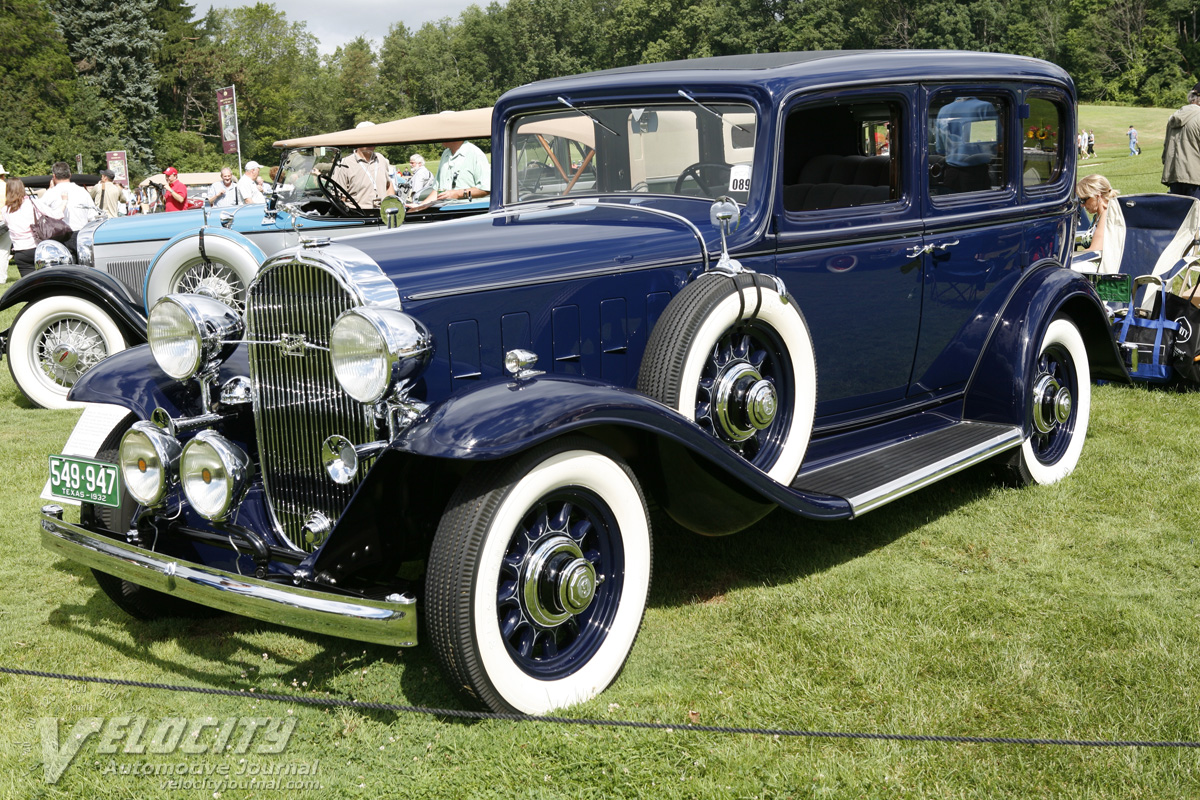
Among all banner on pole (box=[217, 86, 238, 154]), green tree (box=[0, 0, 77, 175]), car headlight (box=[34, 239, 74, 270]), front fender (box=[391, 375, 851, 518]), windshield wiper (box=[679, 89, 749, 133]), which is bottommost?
front fender (box=[391, 375, 851, 518])

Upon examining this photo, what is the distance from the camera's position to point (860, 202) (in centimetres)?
434

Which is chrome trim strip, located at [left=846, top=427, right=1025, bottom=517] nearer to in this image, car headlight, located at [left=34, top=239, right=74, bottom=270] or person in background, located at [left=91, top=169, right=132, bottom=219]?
car headlight, located at [left=34, top=239, right=74, bottom=270]

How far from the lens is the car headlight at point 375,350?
9.26 feet

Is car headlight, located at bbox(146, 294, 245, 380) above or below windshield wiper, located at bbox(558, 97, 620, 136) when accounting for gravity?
below

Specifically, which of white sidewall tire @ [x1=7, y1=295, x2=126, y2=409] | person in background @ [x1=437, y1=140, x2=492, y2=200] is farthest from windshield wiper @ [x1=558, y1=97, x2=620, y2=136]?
person in background @ [x1=437, y1=140, x2=492, y2=200]

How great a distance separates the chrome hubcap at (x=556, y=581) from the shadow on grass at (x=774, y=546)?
3.17 ft

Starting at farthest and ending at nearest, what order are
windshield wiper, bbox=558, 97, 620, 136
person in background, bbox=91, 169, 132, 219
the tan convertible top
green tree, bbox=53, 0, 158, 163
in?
green tree, bbox=53, 0, 158, 163
person in background, bbox=91, 169, 132, 219
the tan convertible top
windshield wiper, bbox=558, 97, 620, 136

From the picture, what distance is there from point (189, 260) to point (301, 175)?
151 cm

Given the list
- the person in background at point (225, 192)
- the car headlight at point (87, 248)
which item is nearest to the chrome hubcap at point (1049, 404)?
the car headlight at point (87, 248)

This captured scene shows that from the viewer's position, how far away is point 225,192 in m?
14.8

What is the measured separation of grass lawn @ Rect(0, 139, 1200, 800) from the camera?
2.73 meters

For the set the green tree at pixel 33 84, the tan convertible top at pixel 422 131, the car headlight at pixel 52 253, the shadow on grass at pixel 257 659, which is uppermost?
the green tree at pixel 33 84

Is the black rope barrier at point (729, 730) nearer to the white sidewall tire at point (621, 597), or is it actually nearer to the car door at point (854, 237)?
the white sidewall tire at point (621, 597)

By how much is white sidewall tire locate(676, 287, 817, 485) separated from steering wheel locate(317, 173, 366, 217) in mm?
5576
